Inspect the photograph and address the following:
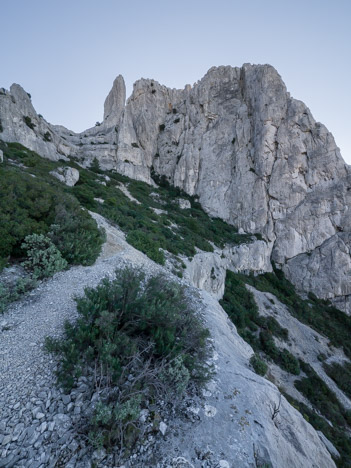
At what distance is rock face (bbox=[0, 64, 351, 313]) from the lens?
32.1 meters

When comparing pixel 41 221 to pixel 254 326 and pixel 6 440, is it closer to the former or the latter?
pixel 6 440

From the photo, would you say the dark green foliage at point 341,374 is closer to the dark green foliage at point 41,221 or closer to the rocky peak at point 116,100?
the dark green foliage at point 41,221

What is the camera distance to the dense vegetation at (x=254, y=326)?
17155 mm

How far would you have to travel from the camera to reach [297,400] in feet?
45.7

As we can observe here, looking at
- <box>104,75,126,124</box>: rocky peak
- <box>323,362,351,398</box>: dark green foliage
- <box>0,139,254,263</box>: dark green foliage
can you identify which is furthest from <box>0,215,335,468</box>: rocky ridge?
<box>104,75,126,124</box>: rocky peak

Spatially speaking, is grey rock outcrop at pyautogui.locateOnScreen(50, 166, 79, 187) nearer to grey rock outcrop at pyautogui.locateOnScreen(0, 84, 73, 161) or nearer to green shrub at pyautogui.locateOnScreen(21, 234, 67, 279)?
grey rock outcrop at pyautogui.locateOnScreen(0, 84, 73, 161)

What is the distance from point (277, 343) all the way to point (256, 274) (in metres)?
12.3

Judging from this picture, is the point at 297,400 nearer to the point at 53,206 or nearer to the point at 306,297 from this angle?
the point at 53,206

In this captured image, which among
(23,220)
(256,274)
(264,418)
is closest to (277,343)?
(256,274)

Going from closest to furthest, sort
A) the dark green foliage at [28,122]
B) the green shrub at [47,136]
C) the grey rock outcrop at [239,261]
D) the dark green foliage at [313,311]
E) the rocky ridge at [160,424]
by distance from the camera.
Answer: the rocky ridge at [160,424] → the grey rock outcrop at [239,261] → the dark green foliage at [313,311] → the dark green foliage at [28,122] → the green shrub at [47,136]

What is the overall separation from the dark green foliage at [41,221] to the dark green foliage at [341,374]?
21.7 metres

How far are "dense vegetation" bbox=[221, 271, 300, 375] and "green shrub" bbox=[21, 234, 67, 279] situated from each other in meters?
14.7

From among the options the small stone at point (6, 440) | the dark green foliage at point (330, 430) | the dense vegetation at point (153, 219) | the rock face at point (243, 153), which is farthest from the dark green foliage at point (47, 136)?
the dark green foliage at point (330, 430)

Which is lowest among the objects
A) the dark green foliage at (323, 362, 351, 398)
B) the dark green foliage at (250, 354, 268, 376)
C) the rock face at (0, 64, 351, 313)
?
the dark green foliage at (323, 362, 351, 398)
